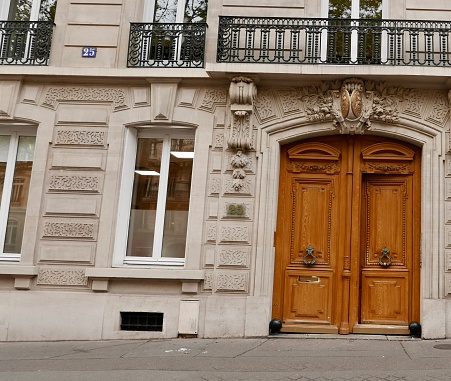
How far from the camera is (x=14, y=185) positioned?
9.19 metres

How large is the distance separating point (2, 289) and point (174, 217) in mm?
3166

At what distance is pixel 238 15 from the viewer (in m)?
9.05

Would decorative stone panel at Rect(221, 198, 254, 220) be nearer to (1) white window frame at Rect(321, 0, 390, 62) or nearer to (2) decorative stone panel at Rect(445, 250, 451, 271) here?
(1) white window frame at Rect(321, 0, 390, 62)

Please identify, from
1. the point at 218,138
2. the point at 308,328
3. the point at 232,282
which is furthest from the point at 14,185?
the point at 308,328

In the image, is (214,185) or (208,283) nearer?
(208,283)

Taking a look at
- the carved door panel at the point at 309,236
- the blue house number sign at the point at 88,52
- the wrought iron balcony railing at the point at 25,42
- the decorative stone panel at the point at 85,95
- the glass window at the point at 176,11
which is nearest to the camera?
the carved door panel at the point at 309,236

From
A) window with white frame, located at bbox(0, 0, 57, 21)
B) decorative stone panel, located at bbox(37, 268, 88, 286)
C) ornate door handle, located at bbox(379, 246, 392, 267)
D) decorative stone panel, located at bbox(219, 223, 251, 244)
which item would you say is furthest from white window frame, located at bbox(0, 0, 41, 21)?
ornate door handle, located at bbox(379, 246, 392, 267)

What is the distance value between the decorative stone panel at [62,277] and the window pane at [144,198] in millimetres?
913

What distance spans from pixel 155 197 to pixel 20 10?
15.2ft

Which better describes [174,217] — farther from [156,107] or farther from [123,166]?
[156,107]

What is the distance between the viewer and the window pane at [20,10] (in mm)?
9689

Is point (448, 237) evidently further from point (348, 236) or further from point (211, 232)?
point (211, 232)

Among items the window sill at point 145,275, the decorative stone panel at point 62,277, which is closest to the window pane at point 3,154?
the decorative stone panel at point 62,277

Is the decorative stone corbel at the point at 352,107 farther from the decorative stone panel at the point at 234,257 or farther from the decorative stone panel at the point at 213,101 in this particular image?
the decorative stone panel at the point at 234,257
